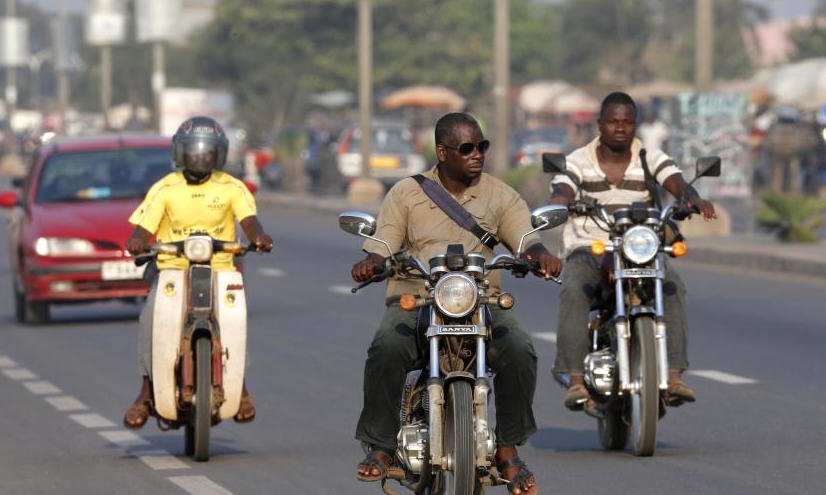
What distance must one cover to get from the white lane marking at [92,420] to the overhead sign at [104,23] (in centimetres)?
5735

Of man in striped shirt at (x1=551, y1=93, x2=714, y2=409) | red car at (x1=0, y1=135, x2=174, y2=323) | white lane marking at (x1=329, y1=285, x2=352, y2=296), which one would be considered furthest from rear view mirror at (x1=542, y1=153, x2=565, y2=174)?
white lane marking at (x1=329, y1=285, x2=352, y2=296)

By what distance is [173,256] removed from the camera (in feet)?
35.3

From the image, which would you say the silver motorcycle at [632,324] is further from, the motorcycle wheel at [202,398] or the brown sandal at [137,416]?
the brown sandal at [137,416]

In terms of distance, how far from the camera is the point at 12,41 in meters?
95.9

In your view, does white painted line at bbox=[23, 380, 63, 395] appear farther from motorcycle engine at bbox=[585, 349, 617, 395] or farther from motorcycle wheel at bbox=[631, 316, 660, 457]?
motorcycle wheel at bbox=[631, 316, 660, 457]

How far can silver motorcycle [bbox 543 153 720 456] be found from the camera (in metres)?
10.3

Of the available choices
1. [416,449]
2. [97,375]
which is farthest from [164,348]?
[97,375]

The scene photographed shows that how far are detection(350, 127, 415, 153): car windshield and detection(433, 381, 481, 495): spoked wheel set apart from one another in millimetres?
42459

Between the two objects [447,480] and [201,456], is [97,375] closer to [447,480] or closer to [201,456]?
[201,456]

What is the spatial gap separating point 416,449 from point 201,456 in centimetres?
279

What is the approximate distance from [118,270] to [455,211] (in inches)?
425

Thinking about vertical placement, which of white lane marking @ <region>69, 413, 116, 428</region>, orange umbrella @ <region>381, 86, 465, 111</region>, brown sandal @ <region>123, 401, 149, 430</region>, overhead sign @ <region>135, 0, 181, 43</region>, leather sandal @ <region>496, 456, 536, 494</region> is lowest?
white lane marking @ <region>69, 413, 116, 428</region>

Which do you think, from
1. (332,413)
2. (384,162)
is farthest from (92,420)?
(384,162)

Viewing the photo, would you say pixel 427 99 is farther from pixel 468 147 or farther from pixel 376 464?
pixel 376 464
